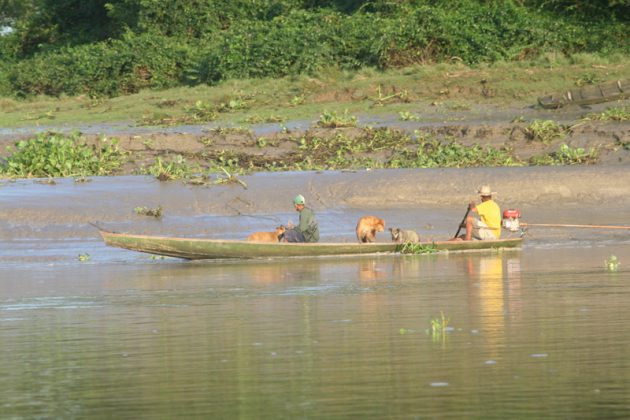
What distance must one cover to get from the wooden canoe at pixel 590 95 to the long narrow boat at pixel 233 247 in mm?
8331

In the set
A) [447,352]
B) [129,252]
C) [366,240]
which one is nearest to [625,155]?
[366,240]

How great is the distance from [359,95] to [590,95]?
441cm

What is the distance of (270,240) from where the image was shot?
16.9 metres

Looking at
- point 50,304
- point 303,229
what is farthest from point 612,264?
point 50,304

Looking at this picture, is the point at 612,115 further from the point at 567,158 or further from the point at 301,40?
the point at 301,40

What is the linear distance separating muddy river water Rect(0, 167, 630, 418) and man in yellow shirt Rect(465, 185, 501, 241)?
26cm

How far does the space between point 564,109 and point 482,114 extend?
56.5 inches

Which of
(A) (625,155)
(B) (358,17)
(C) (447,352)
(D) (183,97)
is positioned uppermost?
(B) (358,17)

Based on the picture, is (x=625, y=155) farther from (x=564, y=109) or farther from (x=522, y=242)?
(x=522, y=242)

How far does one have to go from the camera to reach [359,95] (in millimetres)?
26391

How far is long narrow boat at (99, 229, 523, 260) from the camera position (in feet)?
52.8

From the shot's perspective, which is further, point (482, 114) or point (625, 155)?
point (482, 114)

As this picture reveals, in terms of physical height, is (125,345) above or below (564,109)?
below

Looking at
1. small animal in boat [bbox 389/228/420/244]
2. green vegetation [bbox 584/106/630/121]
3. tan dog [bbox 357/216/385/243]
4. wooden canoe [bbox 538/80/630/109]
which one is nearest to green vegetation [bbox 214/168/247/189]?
tan dog [bbox 357/216/385/243]
